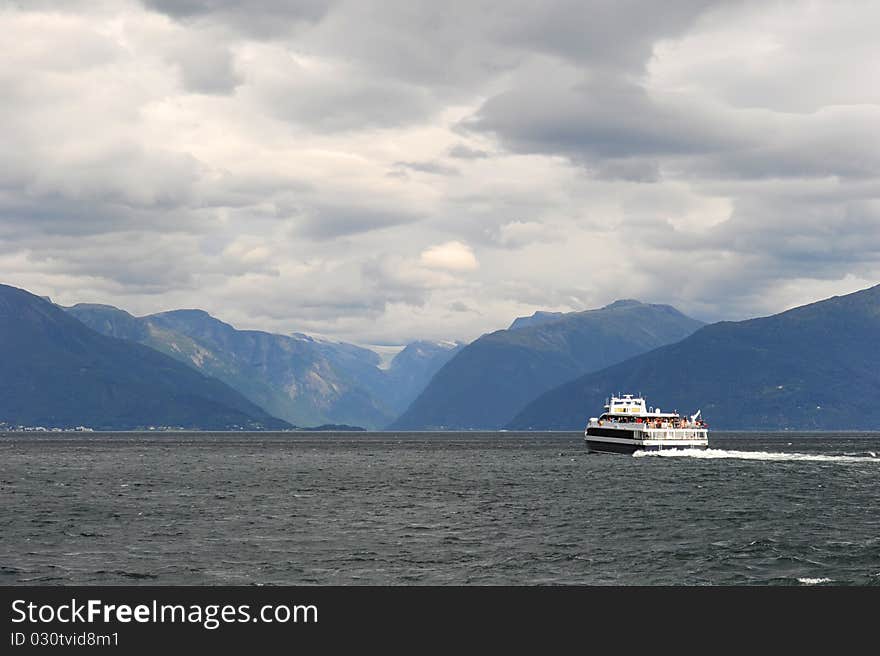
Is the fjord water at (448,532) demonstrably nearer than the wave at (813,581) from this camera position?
No

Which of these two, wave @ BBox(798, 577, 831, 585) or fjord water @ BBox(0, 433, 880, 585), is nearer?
wave @ BBox(798, 577, 831, 585)

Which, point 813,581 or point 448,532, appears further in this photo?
point 448,532

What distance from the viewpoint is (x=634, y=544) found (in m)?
85.0
